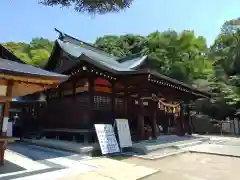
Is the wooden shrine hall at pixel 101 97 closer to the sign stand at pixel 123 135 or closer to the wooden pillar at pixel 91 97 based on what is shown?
the wooden pillar at pixel 91 97

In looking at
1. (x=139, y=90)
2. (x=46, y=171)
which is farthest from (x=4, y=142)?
(x=139, y=90)

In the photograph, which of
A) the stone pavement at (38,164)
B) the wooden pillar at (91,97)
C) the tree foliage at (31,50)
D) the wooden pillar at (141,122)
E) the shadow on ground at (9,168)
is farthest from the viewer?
the tree foliage at (31,50)

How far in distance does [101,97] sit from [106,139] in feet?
7.95

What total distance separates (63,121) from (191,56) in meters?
23.2

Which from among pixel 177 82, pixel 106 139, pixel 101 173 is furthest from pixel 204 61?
pixel 101 173

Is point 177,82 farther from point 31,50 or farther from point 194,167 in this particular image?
point 31,50

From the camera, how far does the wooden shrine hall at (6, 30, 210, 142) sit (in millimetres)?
10062

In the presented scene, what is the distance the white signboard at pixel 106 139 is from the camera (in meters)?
8.69

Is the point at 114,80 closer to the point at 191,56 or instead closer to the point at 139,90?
the point at 139,90

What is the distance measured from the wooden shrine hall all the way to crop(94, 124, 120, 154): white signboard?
0.93m

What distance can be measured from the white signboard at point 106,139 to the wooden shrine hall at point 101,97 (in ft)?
3.04

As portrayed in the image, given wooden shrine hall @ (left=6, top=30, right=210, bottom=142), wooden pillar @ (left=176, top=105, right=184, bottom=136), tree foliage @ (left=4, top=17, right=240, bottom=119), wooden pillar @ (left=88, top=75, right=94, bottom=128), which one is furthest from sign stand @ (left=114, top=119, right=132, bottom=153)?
tree foliage @ (left=4, top=17, right=240, bottom=119)

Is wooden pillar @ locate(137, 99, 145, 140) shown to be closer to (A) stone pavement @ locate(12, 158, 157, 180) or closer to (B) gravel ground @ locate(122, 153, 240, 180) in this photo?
(B) gravel ground @ locate(122, 153, 240, 180)

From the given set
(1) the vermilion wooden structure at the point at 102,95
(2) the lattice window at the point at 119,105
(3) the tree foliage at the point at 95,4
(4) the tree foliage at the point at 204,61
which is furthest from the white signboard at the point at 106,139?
(4) the tree foliage at the point at 204,61
